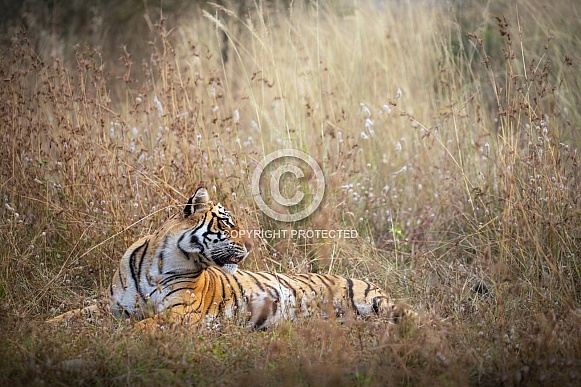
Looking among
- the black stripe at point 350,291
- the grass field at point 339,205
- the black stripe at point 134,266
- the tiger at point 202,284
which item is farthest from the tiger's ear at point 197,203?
the black stripe at point 350,291

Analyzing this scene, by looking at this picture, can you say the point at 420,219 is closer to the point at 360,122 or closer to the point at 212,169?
the point at 360,122

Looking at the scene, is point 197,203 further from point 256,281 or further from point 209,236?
point 256,281

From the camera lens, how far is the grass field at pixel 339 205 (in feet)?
12.9

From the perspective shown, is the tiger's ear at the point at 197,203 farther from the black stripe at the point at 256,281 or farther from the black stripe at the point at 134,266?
the black stripe at the point at 256,281

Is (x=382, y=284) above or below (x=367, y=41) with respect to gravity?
below

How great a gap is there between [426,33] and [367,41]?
2.34 ft

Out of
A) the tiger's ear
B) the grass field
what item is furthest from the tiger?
the grass field

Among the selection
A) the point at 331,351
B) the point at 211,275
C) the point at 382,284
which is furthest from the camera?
the point at 382,284

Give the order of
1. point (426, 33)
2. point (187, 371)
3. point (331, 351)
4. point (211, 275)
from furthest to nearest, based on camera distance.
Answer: point (426, 33), point (211, 275), point (331, 351), point (187, 371)

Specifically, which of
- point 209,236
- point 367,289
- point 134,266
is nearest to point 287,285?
point 367,289

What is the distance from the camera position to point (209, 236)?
500 cm

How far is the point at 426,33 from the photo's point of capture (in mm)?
8562

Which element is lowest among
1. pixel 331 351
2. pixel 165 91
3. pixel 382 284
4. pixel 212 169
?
pixel 382 284

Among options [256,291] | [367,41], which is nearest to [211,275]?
[256,291]
